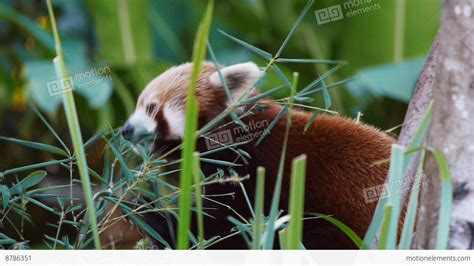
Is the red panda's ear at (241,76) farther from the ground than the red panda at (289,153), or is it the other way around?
the red panda's ear at (241,76)

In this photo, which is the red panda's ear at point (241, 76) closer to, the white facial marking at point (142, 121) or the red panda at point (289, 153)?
the red panda at point (289, 153)

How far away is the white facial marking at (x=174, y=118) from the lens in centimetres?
124

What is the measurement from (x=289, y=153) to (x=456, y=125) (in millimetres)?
496

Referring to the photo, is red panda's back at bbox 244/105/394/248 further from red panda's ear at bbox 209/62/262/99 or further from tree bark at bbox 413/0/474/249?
tree bark at bbox 413/0/474/249

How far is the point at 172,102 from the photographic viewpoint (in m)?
1.24

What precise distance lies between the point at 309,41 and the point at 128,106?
37 cm

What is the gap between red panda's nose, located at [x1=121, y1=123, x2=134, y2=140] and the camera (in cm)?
112

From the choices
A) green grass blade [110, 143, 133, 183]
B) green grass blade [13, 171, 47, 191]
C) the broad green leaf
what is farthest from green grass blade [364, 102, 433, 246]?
the broad green leaf

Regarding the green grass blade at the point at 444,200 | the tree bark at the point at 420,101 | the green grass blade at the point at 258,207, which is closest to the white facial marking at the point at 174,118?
the tree bark at the point at 420,101

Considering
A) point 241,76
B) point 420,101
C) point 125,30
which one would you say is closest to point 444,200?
point 420,101

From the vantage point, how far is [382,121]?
48.8 inches

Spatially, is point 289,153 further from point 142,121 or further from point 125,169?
point 125,169
